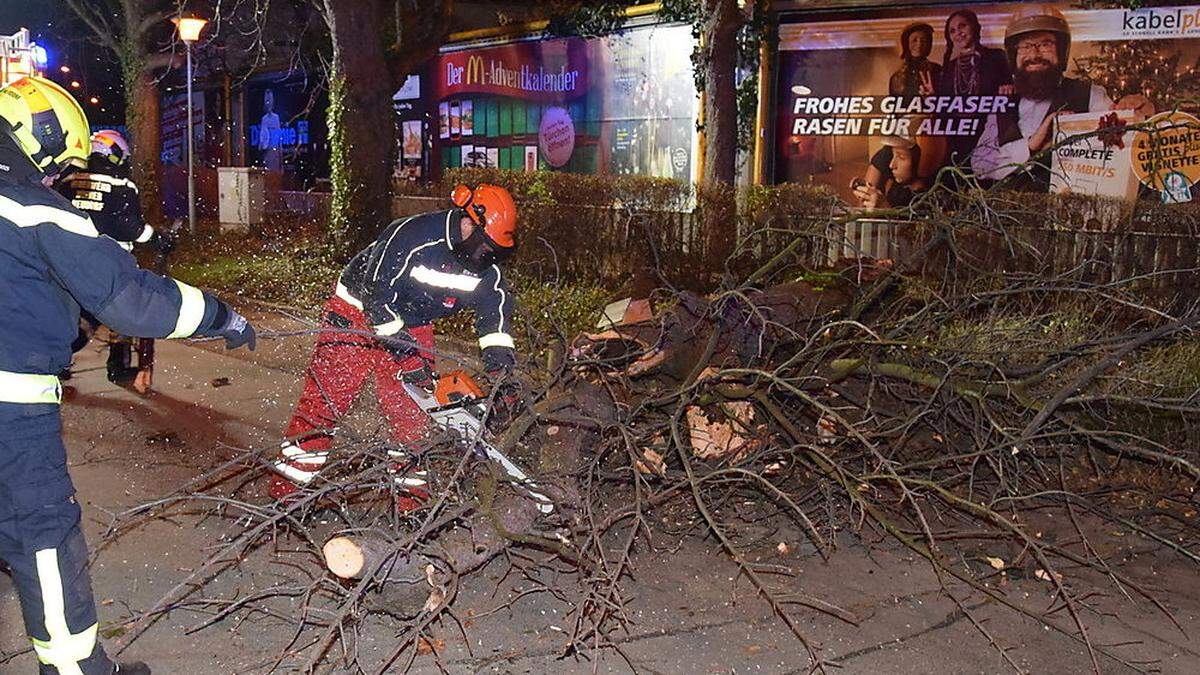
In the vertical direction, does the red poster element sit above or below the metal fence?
above

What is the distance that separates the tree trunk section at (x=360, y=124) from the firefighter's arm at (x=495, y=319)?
8317mm

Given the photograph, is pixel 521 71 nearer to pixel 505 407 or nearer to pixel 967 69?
pixel 967 69

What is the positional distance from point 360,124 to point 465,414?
9307 mm

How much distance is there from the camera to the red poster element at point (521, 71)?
58.4 feet

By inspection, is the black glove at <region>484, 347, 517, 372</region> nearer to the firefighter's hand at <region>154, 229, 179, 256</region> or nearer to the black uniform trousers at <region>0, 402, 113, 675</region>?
the black uniform trousers at <region>0, 402, 113, 675</region>

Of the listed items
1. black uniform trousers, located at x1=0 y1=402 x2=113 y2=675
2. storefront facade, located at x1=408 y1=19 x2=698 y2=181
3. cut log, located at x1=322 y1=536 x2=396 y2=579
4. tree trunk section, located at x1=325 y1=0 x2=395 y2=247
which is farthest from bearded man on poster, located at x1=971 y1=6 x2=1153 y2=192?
black uniform trousers, located at x1=0 y1=402 x2=113 y2=675

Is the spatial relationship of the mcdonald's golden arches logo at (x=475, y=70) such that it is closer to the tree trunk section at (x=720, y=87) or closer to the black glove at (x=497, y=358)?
the tree trunk section at (x=720, y=87)

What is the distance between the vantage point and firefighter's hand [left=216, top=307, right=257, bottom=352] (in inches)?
141

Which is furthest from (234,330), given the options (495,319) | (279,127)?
(279,127)

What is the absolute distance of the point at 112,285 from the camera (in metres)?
3.20

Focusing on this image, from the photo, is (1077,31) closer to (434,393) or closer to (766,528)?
(766,528)

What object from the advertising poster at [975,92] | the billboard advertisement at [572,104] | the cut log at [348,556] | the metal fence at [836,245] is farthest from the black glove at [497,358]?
the billboard advertisement at [572,104]

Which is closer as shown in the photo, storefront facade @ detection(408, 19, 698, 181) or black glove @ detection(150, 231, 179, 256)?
black glove @ detection(150, 231, 179, 256)

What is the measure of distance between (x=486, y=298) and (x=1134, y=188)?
9911mm
